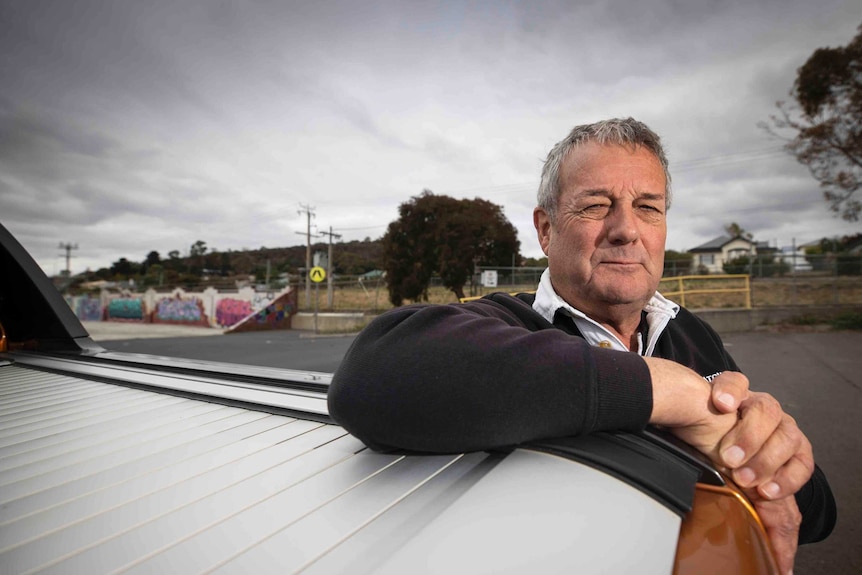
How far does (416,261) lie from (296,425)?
22.8 metres

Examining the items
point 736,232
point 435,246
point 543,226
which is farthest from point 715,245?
point 543,226

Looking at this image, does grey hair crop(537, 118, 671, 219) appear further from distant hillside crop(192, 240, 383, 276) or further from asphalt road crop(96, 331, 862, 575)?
distant hillside crop(192, 240, 383, 276)

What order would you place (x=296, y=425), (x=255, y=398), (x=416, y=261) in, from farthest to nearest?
1. (x=416, y=261)
2. (x=255, y=398)
3. (x=296, y=425)

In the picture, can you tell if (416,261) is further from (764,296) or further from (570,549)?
(570,549)

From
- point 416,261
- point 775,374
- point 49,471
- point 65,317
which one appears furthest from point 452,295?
point 49,471

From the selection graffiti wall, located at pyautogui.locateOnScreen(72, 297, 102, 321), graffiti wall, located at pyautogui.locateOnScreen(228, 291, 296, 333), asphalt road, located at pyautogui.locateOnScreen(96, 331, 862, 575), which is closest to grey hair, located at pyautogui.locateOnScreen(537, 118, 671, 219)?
asphalt road, located at pyautogui.locateOnScreen(96, 331, 862, 575)

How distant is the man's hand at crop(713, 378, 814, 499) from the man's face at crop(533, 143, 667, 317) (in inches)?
20.9

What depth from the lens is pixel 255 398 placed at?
1.59m

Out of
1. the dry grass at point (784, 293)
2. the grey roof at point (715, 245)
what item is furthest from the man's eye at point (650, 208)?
the grey roof at point (715, 245)

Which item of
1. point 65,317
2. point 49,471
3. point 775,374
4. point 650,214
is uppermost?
point 650,214

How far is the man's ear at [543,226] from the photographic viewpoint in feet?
5.31

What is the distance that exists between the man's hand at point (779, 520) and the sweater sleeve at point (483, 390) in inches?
12.8

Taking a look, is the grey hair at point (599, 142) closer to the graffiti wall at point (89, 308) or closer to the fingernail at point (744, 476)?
the fingernail at point (744, 476)

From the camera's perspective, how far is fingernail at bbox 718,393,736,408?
0.86 metres
